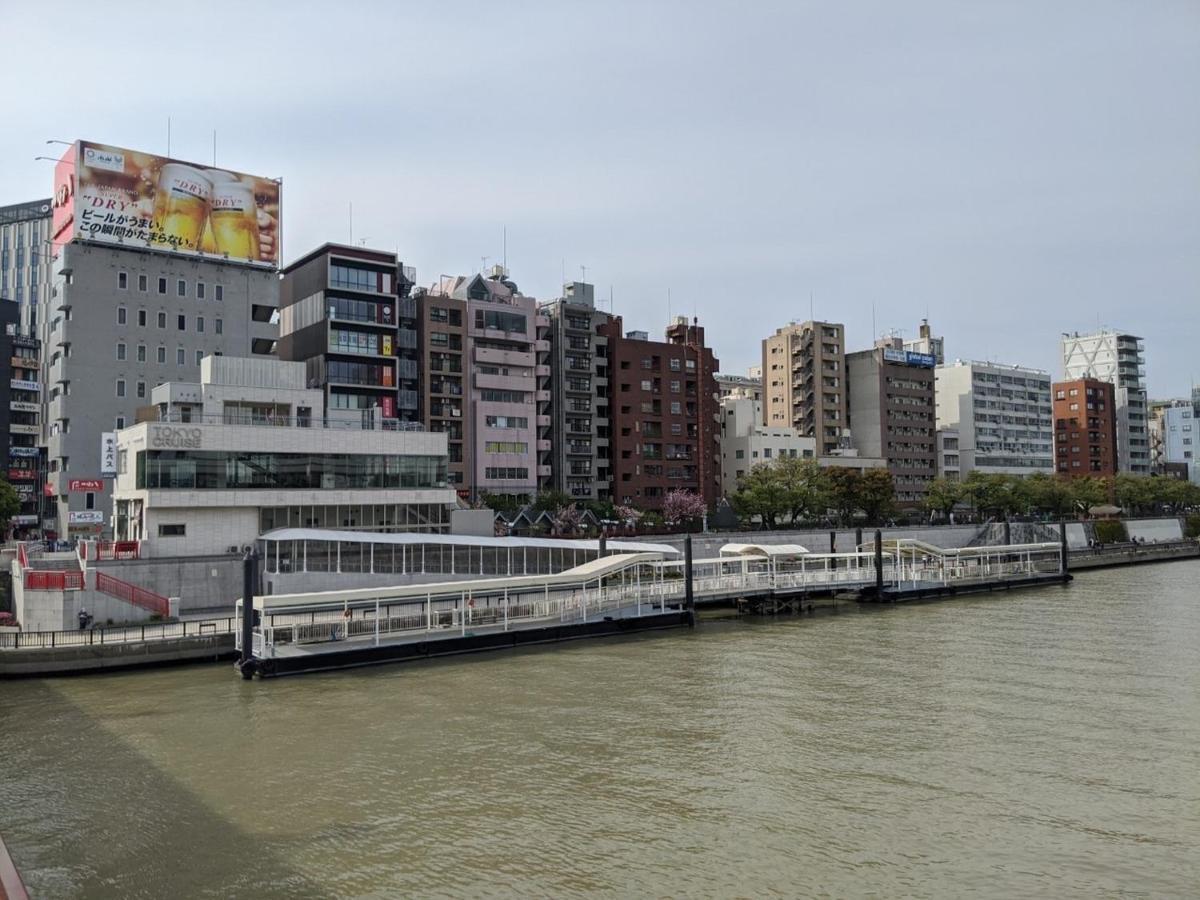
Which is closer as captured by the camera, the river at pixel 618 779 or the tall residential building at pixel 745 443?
the river at pixel 618 779

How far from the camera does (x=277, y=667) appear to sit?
3928cm

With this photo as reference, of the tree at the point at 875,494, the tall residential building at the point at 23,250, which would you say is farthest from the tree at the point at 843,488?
the tall residential building at the point at 23,250

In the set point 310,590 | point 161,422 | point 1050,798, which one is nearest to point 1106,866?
point 1050,798

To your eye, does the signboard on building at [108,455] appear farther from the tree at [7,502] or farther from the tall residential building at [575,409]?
the tall residential building at [575,409]

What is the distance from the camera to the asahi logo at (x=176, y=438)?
56.7 meters

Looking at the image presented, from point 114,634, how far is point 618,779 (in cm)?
2896

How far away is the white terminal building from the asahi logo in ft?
0.20

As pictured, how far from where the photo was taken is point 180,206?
267 ft

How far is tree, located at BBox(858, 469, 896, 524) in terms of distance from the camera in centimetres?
11019

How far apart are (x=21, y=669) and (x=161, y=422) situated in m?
21.6

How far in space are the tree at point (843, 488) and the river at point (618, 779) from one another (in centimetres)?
6525

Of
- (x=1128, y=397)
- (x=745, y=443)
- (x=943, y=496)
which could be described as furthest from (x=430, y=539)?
(x=1128, y=397)

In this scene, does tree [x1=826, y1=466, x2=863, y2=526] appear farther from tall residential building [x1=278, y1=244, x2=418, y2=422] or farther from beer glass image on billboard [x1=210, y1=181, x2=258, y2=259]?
beer glass image on billboard [x1=210, y1=181, x2=258, y2=259]

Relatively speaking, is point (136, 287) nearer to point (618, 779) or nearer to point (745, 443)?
point (618, 779)
